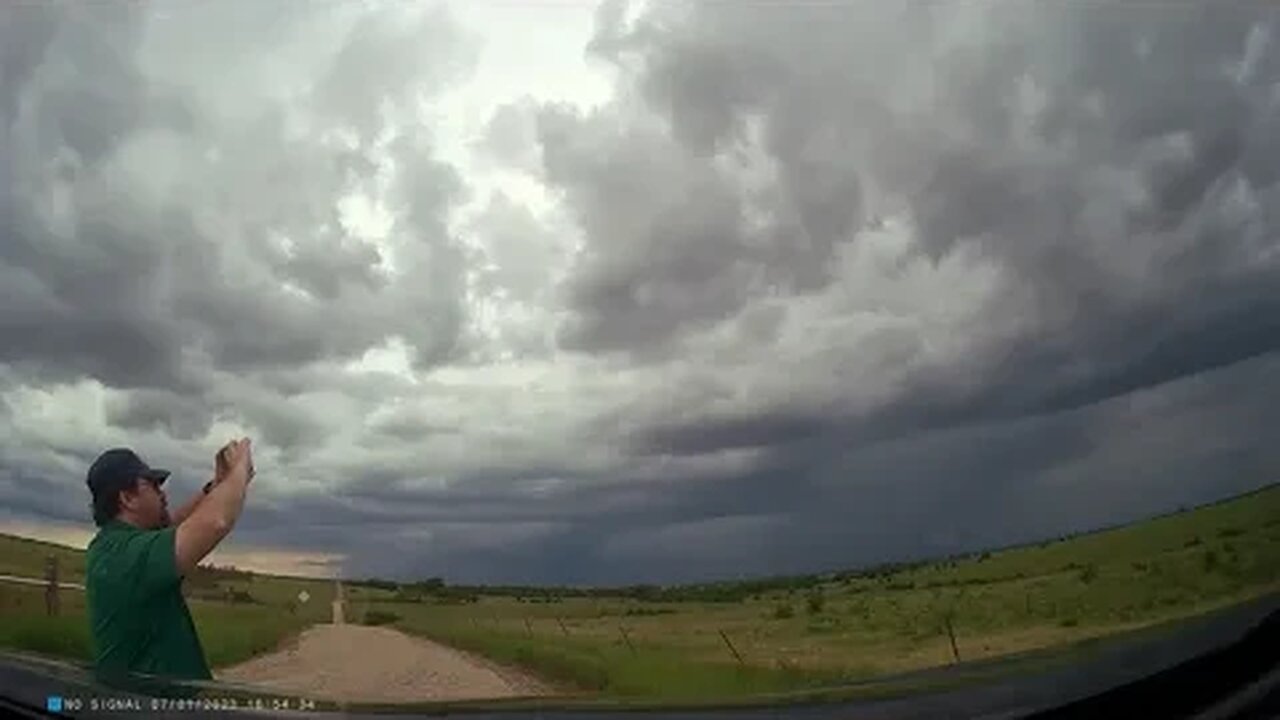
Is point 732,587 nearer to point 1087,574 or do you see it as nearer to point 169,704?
point 1087,574

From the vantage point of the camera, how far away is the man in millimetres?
3226

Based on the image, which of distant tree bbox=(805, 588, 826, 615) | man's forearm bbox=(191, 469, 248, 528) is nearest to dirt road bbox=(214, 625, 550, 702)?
man's forearm bbox=(191, 469, 248, 528)

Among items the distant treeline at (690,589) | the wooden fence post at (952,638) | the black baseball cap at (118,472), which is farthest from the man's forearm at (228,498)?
the wooden fence post at (952,638)

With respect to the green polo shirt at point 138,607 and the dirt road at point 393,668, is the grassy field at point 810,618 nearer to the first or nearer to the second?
the dirt road at point 393,668

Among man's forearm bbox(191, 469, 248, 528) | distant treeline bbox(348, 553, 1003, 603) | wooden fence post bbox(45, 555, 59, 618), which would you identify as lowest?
distant treeline bbox(348, 553, 1003, 603)

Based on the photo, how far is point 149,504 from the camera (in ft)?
10.8

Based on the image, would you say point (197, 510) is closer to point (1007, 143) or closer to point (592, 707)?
point (592, 707)

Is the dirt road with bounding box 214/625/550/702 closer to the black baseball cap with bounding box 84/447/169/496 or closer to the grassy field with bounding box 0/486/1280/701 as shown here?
the grassy field with bounding box 0/486/1280/701

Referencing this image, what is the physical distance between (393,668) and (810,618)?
1.08 metres

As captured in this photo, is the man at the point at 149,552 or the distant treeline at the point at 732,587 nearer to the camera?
the distant treeline at the point at 732,587

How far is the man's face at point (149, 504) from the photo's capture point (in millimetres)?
3301

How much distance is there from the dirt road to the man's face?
0.49 metres

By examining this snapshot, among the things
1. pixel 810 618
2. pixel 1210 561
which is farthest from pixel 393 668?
pixel 1210 561

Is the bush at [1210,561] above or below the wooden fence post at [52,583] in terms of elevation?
below
